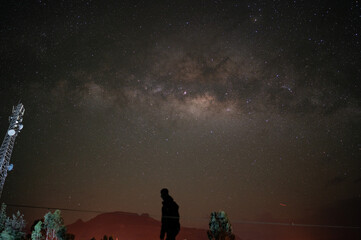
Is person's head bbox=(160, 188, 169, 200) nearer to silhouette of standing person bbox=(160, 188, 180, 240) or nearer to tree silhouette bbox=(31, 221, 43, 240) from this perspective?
silhouette of standing person bbox=(160, 188, 180, 240)

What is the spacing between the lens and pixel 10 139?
29.4 metres

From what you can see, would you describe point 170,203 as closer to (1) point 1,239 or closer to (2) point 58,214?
(1) point 1,239

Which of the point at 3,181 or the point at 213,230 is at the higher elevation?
the point at 3,181

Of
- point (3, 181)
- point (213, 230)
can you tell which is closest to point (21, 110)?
point (3, 181)

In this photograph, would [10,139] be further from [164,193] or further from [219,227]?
[219,227]

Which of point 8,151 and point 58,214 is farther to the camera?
point 58,214

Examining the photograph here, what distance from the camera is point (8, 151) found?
29453 mm

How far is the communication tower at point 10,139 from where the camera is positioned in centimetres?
2833

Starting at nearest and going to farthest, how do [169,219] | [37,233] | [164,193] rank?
[169,219] → [164,193] → [37,233]

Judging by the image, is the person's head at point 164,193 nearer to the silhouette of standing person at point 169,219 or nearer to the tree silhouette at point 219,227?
the silhouette of standing person at point 169,219

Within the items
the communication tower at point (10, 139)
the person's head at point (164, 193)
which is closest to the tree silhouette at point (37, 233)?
the communication tower at point (10, 139)

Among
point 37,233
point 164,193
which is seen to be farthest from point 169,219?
point 37,233

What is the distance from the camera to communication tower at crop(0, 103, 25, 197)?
28328mm

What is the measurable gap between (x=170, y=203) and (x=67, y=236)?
41.3 metres
